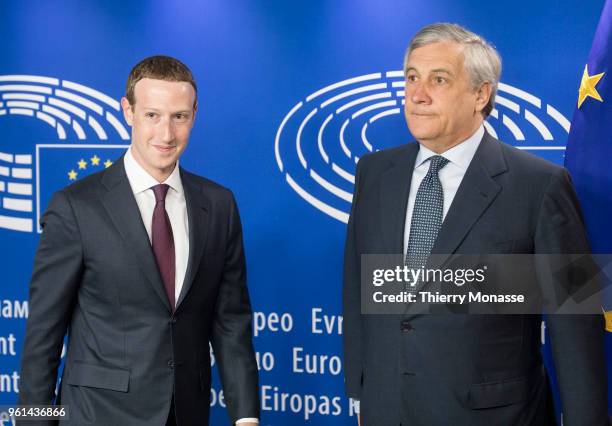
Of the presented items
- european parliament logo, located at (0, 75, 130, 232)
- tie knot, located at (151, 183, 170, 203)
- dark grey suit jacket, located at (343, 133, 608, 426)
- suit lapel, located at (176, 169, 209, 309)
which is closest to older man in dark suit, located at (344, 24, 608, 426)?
dark grey suit jacket, located at (343, 133, 608, 426)

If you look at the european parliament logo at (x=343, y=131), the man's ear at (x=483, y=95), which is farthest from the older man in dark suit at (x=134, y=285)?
the european parliament logo at (x=343, y=131)

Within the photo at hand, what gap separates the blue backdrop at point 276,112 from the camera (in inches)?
129

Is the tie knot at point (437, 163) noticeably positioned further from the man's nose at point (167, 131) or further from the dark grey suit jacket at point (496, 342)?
the man's nose at point (167, 131)

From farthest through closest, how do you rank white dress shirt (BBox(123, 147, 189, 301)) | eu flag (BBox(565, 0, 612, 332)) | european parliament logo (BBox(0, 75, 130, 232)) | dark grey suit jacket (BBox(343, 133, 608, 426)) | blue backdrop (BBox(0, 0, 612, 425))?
1. european parliament logo (BBox(0, 75, 130, 232))
2. blue backdrop (BBox(0, 0, 612, 425))
3. eu flag (BBox(565, 0, 612, 332))
4. white dress shirt (BBox(123, 147, 189, 301))
5. dark grey suit jacket (BBox(343, 133, 608, 426))

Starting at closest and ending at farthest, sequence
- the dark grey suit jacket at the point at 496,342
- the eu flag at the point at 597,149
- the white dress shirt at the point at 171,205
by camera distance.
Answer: the dark grey suit jacket at the point at 496,342 → the white dress shirt at the point at 171,205 → the eu flag at the point at 597,149

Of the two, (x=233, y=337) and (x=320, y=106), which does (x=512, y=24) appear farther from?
(x=233, y=337)

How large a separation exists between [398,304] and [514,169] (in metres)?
0.54

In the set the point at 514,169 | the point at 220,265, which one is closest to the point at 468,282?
the point at 514,169

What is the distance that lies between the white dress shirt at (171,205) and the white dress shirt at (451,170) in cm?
68

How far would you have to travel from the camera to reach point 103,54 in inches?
147

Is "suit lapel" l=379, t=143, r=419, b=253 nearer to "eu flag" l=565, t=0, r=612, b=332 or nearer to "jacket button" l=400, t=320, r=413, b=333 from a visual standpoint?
"jacket button" l=400, t=320, r=413, b=333

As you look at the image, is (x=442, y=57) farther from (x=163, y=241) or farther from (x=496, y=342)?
(x=163, y=241)

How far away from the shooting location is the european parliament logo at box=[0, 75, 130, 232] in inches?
147

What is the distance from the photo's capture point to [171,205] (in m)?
2.40
